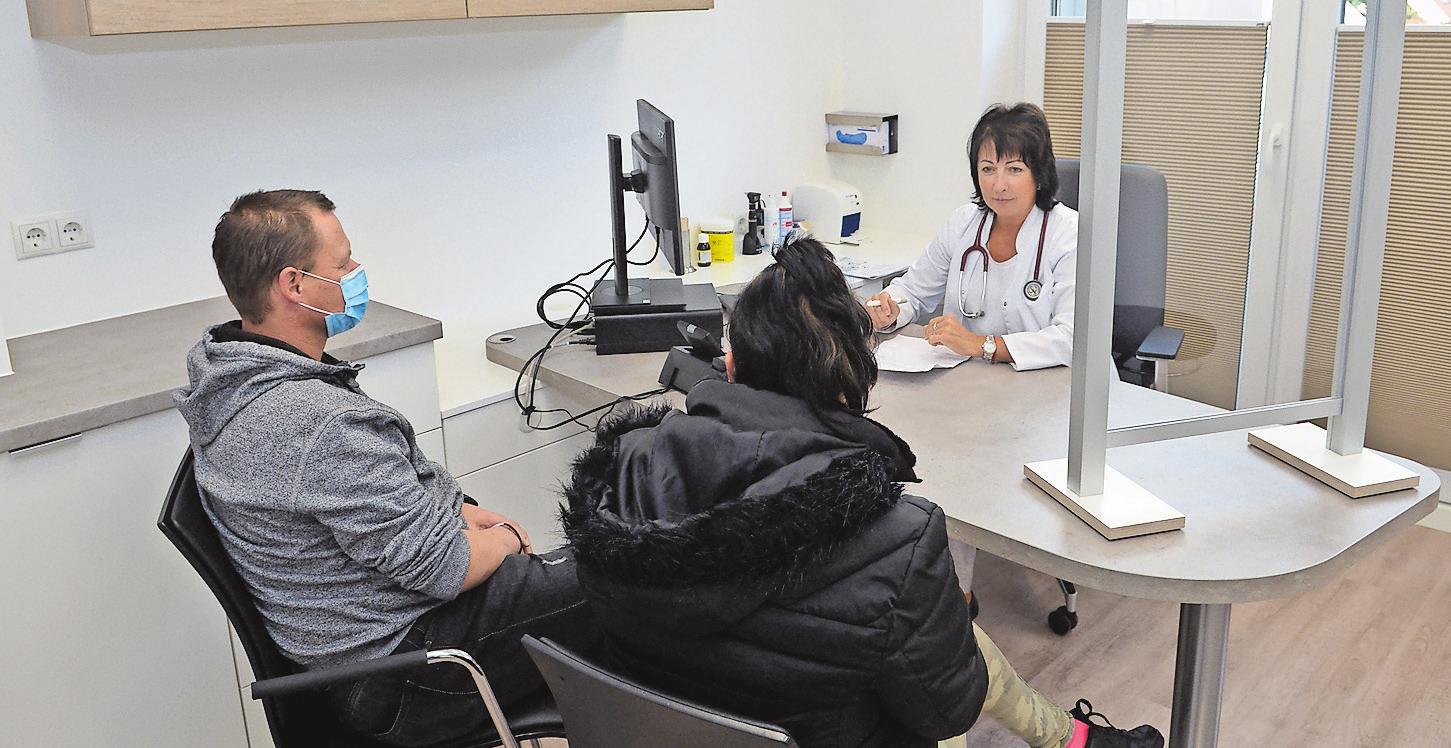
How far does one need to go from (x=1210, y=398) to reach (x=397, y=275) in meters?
2.02

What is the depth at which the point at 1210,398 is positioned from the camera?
183 cm

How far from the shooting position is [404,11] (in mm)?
2512

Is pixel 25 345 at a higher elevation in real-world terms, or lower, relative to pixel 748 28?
lower

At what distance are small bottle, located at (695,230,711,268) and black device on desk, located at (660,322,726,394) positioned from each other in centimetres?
110

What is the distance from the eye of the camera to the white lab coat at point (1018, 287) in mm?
2439

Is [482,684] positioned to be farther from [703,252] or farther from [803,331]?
[703,252]

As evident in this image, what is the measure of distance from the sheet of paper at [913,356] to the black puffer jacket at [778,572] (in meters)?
0.94

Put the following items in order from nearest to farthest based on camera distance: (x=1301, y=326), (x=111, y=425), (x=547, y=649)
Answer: (x=547, y=649)
(x=1301, y=326)
(x=111, y=425)

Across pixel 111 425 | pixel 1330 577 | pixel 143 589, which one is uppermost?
pixel 111 425

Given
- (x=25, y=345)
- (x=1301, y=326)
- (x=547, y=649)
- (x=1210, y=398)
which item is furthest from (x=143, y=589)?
(x=1301, y=326)

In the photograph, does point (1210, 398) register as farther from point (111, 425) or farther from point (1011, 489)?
point (111, 425)

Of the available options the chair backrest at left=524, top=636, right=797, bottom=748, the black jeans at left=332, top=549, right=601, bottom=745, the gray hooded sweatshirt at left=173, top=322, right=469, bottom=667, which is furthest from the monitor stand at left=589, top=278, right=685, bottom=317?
the chair backrest at left=524, top=636, right=797, bottom=748

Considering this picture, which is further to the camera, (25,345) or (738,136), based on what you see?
(738,136)

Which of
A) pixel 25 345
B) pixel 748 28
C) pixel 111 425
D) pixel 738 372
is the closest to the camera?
pixel 738 372
